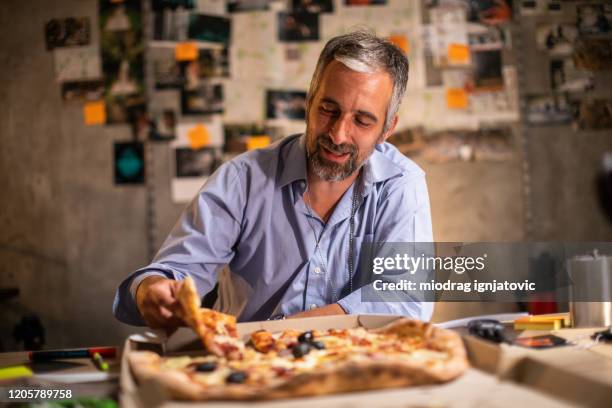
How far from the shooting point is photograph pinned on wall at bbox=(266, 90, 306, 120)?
3566 mm

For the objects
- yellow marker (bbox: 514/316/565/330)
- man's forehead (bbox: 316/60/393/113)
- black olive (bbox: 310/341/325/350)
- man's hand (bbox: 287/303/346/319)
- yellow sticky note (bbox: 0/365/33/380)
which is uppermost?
man's forehead (bbox: 316/60/393/113)

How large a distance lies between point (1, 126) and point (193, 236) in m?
2.22

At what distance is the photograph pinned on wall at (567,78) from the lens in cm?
359

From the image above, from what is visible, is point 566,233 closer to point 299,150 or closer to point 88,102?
point 299,150

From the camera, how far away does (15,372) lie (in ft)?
4.34

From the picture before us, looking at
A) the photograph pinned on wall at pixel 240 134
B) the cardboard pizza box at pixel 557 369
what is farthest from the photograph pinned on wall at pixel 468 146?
the cardboard pizza box at pixel 557 369

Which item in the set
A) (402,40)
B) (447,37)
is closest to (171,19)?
(402,40)

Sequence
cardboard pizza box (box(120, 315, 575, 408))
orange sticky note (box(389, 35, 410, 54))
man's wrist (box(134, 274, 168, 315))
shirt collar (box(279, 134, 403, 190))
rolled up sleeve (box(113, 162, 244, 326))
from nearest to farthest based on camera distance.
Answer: cardboard pizza box (box(120, 315, 575, 408)), man's wrist (box(134, 274, 168, 315)), rolled up sleeve (box(113, 162, 244, 326)), shirt collar (box(279, 134, 403, 190)), orange sticky note (box(389, 35, 410, 54))

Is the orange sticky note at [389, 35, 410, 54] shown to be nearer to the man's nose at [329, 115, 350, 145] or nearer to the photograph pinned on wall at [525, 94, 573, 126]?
the photograph pinned on wall at [525, 94, 573, 126]

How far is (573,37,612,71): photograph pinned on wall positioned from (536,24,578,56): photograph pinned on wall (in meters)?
0.05

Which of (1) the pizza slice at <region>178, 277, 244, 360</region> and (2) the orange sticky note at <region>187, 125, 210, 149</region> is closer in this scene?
(1) the pizza slice at <region>178, 277, 244, 360</region>

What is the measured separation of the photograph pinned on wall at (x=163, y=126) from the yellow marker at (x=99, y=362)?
2271mm

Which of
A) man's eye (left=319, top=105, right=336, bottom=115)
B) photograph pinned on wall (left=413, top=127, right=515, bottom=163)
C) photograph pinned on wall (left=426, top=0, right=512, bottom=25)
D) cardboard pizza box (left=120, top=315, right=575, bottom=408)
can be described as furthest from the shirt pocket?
photograph pinned on wall (left=426, top=0, right=512, bottom=25)

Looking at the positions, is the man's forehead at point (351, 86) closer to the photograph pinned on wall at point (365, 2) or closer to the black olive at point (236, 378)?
the black olive at point (236, 378)
